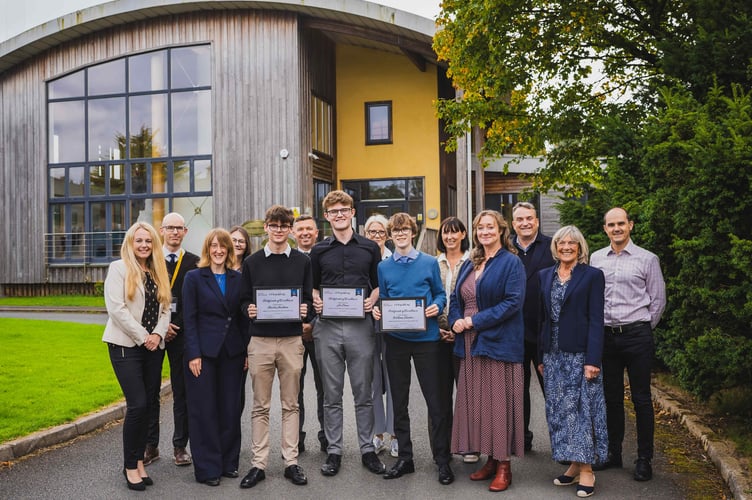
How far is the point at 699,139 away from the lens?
5965 millimetres

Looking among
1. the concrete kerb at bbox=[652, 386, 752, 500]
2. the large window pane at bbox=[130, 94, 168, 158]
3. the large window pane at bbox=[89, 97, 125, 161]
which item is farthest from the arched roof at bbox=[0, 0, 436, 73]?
the concrete kerb at bbox=[652, 386, 752, 500]

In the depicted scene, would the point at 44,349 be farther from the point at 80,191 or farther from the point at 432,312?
the point at 80,191

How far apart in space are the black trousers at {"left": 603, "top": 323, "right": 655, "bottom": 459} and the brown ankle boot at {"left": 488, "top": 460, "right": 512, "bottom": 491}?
111cm

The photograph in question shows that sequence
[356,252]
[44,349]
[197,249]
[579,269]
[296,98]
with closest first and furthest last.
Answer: [579,269]
[356,252]
[44,349]
[296,98]
[197,249]

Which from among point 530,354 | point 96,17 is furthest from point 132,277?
point 96,17

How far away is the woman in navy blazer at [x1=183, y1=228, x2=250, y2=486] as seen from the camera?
19.8ft

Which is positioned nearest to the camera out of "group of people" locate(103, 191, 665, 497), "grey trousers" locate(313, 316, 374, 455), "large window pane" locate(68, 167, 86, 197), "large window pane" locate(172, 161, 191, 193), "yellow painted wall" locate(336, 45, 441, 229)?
"group of people" locate(103, 191, 665, 497)

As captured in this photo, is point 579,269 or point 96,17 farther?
point 96,17

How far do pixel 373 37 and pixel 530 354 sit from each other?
20517 millimetres

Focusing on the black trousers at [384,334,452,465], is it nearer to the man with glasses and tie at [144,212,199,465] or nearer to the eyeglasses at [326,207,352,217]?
the eyeglasses at [326,207,352,217]

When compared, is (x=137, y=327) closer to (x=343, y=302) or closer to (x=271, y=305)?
(x=271, y=305)

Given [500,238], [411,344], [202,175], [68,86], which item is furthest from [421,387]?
[68,86]

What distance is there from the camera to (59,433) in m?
7.24

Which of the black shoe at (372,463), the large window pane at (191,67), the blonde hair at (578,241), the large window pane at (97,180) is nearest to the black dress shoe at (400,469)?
the black shoe at (372,463)
